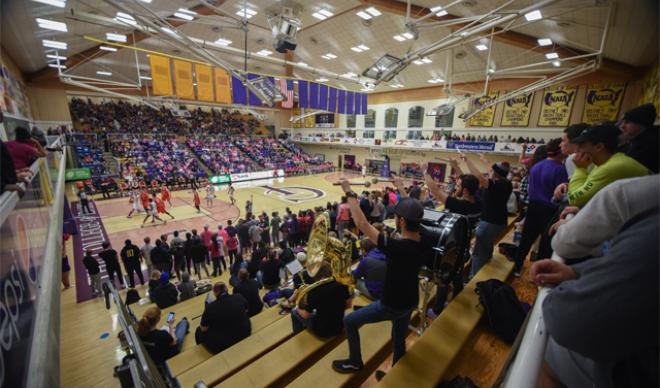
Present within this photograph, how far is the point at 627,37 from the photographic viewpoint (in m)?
10.4

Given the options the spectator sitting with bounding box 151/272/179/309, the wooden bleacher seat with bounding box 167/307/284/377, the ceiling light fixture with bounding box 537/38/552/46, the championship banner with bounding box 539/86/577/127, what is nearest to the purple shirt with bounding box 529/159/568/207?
the wooden bleacher seat with bounding box 167/307/284/377

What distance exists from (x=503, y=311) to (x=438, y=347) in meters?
0.92

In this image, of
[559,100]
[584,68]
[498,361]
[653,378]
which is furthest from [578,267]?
[559,100]

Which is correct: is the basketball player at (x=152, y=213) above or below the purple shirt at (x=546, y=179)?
below

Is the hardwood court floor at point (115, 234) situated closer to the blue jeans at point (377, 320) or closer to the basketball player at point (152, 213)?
the basketball player at point (152, 213)

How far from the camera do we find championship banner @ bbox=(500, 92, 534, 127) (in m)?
20.1

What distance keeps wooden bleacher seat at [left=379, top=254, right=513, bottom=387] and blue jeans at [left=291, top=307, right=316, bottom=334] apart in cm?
120

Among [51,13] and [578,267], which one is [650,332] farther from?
[51,13]

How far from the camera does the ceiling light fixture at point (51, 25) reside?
11.4 m

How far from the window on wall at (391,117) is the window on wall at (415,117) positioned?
1.65 meters

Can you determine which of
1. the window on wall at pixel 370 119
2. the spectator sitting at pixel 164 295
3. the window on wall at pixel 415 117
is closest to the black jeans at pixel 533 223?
the spectator sitting at pixel 164 295

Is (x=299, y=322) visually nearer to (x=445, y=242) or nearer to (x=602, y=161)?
(x=445, y=242)

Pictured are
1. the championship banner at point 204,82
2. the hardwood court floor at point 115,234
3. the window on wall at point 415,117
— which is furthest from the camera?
the window on wall at point 415,117

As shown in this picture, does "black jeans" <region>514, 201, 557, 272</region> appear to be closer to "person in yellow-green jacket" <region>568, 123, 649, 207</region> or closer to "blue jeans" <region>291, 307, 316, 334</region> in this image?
"person in yellow-green jacket" <region>568, 123, 649, 207</region>
